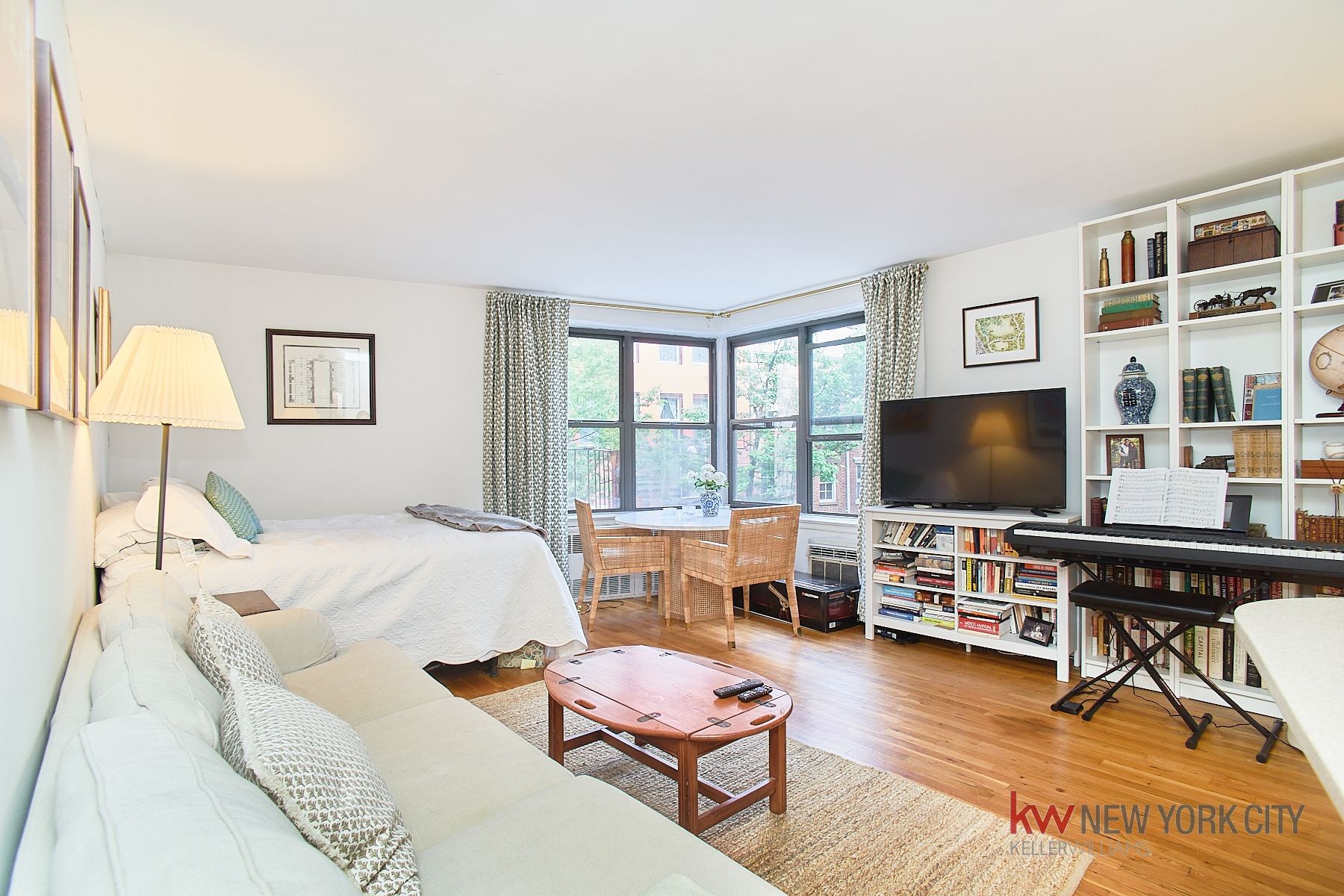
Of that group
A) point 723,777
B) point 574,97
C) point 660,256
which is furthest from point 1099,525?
point 574,97

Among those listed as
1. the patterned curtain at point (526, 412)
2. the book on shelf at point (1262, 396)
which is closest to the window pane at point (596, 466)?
the patterned curtain at point (526, 412)

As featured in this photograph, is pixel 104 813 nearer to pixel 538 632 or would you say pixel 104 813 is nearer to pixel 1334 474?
pixel 538 632

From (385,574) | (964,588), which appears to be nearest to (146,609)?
(385,574)

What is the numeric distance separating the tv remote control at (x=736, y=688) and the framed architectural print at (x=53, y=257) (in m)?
1.80

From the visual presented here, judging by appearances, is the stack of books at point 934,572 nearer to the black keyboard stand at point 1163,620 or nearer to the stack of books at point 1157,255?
the black keyboard stand at point 1163,620

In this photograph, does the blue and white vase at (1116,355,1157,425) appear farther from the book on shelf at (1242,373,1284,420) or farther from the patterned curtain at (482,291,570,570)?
the patterned curtain at (482,291,570,570)

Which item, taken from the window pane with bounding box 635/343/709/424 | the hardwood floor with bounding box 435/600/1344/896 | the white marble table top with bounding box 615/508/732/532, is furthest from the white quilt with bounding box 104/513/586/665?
the window pane with bounding box 635/343/709/424

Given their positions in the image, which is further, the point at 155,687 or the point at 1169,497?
the point at 1169,497

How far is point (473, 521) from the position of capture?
12.7 feet

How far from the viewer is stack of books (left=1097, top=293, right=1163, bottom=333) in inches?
136

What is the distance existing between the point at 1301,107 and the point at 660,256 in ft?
9.87

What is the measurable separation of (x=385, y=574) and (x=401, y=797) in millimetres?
1877

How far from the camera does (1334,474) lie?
2871 millimetres

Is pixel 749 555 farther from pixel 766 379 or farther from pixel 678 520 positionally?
pixel 766 379
